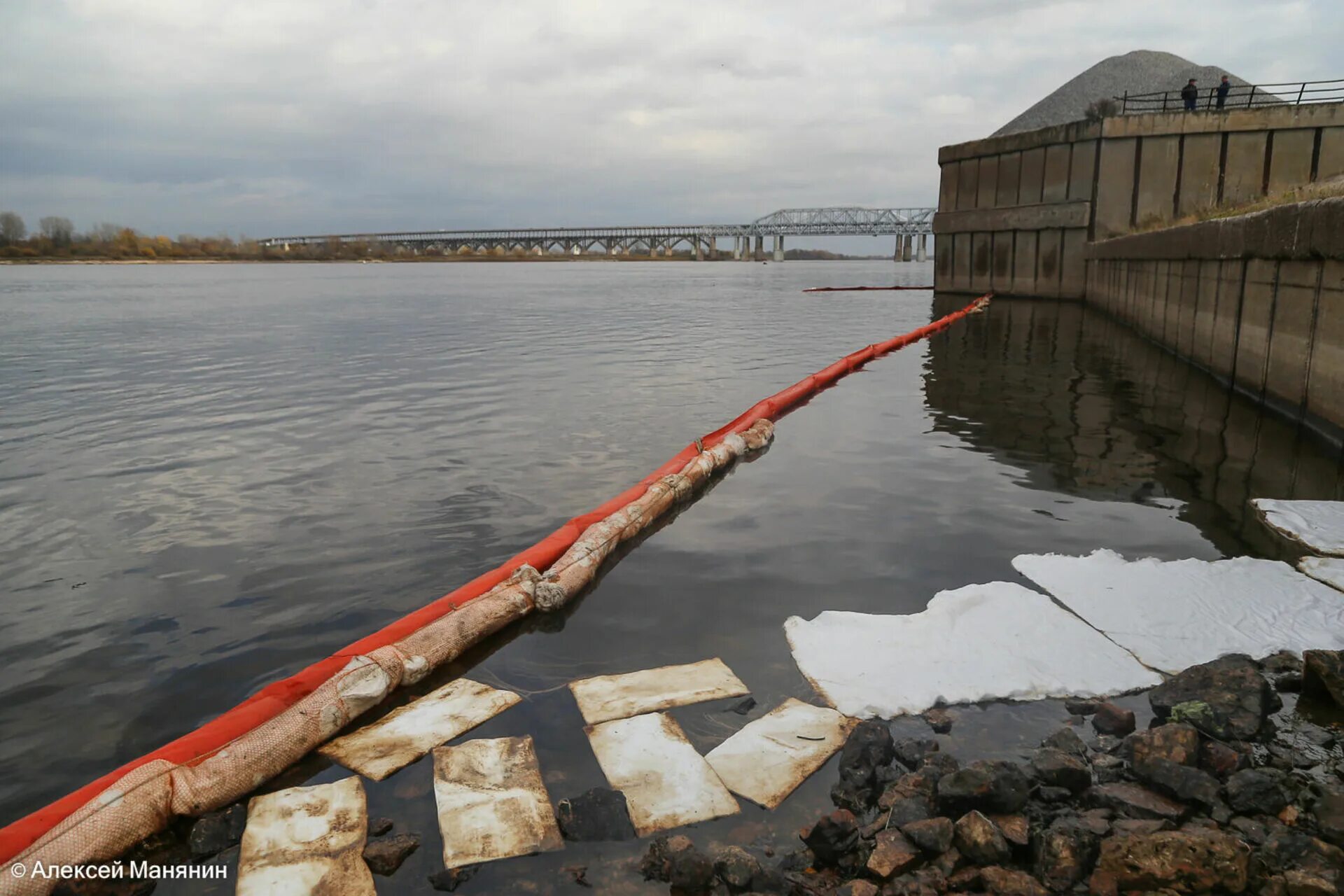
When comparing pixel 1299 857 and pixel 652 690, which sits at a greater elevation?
pixel 1299 857

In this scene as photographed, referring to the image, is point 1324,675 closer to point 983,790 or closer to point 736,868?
point 983,790

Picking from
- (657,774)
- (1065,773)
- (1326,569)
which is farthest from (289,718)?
(1326,569)

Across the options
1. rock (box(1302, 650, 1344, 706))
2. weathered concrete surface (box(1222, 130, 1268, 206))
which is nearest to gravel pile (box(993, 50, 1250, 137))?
weathered concrete surface (box(1222, 130, 1268, 206))

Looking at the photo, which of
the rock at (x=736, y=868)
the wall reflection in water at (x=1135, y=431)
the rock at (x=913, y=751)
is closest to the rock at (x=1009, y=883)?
the rock at (x=913, y=751)

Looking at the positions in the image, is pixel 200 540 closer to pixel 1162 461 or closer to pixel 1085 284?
pixel 1162 461

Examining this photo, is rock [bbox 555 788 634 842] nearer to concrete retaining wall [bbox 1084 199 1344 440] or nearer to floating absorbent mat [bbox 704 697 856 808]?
floating absorbent mat [bbox 704 697 856 808]

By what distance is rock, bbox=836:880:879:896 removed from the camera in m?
3.50

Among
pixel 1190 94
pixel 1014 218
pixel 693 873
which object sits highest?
pixel 1190 94

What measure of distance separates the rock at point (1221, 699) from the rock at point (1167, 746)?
268 millimetres

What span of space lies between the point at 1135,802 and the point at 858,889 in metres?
1.43

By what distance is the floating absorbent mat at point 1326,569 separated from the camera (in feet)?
21.3

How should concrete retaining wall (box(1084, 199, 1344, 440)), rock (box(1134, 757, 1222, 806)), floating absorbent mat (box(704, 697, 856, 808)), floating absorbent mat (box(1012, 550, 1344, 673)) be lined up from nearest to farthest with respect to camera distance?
rock (box(1134, 757, 1222, 806)) < floating absorbent mat (box(704, 697, 856, 808)) < floating absorbent mat (box(1012, 550, 1344, 673)) < concrete retaining wall (box(1084, 199, 1344, 440))

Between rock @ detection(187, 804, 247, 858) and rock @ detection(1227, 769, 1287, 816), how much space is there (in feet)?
15.4

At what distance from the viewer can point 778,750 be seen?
4.57 m
